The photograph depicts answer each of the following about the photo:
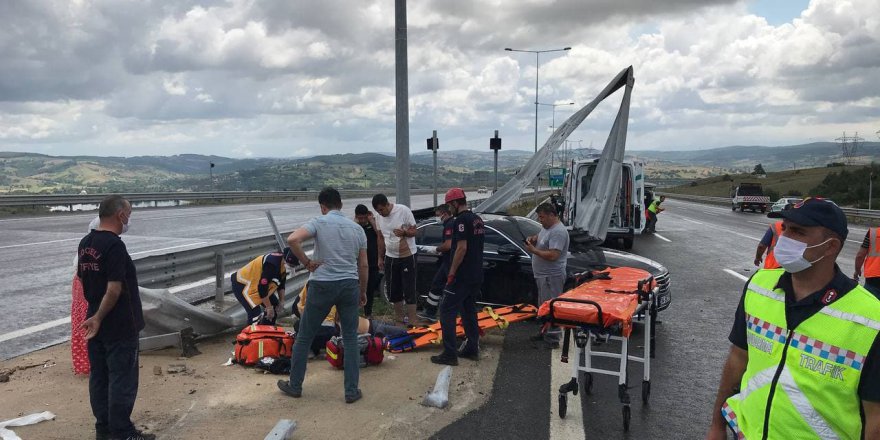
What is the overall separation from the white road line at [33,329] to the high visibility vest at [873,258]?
29.9 feet

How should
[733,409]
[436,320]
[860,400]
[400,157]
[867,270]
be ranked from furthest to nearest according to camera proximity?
[400,157]
[436,320]
[867,270]
[733,409]
[860,400]

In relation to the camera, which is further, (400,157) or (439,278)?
(400,157)

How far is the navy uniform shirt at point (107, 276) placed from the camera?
4.11m

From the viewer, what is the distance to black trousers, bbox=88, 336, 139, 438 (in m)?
4.14

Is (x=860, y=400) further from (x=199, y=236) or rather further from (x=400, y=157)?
(x=199, y=236)

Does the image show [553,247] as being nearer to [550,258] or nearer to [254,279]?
[550,258]

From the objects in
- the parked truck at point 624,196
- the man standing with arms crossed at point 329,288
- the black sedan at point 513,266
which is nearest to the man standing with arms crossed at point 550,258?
the black sedan at point 513,266

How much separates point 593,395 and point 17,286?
30.9 ft

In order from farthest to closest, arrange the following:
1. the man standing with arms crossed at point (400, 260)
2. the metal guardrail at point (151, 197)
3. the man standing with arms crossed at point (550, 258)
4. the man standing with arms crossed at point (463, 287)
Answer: the metal guardrail at point (151, 197) < the man standing with arms crossed at point (400, 260) < the man standing with arms crossed at point (550, 258) < the man standing with arms crossed at point (463, 287)

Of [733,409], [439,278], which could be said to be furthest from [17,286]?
[733,409]

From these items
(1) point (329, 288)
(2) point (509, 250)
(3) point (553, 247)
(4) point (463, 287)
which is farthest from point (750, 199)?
(1) point (329, 288)

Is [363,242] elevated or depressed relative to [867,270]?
elevated

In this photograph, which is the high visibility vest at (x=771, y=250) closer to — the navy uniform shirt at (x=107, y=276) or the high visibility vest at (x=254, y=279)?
the high visibility vest at (x=254, y=279)

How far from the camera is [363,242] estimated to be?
17.3 feet
